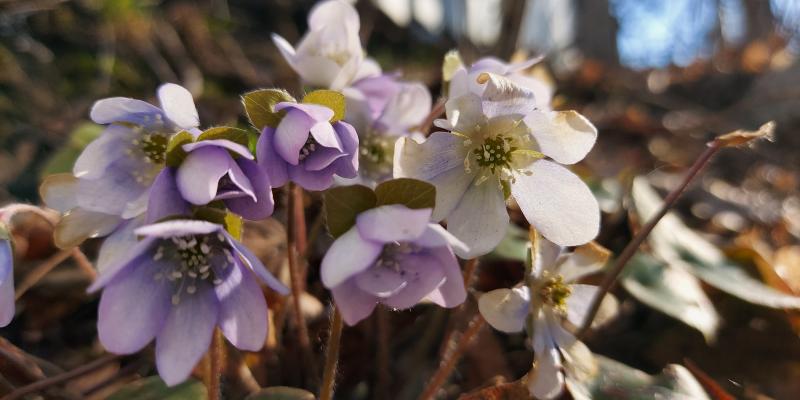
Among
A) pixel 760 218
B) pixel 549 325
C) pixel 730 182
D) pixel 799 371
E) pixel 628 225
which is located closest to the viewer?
pixel 549 325

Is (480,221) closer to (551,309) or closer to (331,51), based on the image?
(551,309)

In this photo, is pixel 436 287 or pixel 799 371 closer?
pixel 436 287

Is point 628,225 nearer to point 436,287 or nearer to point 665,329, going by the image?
point 665,329

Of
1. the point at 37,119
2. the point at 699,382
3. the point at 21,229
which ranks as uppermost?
the point at 699,382

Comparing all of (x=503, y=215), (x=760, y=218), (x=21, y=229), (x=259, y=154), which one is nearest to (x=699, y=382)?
(x=503, y=215)

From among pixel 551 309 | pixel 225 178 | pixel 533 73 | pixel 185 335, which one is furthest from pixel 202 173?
pixel 533 73

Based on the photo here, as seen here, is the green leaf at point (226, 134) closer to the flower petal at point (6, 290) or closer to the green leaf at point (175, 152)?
the green leaf at point (175, 152)

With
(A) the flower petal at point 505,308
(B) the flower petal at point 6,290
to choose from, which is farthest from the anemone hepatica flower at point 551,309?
(B) the flower petal at point 6,290
